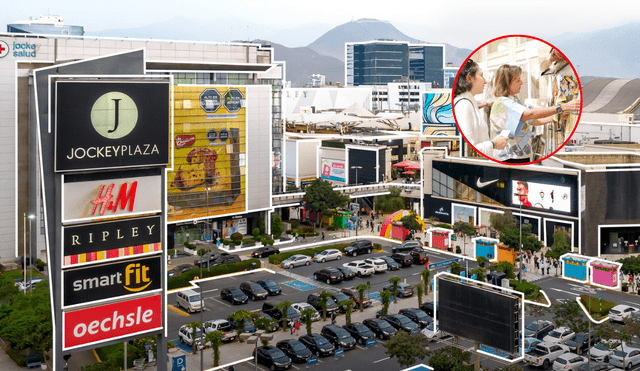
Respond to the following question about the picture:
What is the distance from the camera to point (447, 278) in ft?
97.3

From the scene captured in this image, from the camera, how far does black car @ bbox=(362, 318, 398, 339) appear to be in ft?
121

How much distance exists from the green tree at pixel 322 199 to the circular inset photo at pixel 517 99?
1984 centimetres

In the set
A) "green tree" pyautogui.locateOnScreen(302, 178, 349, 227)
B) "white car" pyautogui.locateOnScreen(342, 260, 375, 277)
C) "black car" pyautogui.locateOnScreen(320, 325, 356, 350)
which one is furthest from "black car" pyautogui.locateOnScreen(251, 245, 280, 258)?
"black car" pyautogui.locateOnScreen(320, 325, 356, 350)

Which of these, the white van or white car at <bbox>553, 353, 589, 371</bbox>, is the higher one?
the white van

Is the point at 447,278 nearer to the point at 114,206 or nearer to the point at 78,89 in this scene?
the point at 114,206

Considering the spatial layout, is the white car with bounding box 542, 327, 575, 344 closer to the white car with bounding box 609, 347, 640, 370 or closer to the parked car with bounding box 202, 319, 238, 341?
the white car with bounding box 609, 347, 640, 370

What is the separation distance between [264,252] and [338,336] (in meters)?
21.0

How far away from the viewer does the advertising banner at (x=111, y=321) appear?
24.6 meters

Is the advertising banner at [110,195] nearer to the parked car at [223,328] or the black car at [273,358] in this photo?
the black car at [273,358]

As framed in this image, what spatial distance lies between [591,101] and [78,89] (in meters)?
101

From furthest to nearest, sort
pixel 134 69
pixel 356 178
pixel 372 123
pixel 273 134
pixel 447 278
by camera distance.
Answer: pixel 372 123 → pixel 356 178 → pixel 273 134 → pixel 447 278 → pixel 134 69

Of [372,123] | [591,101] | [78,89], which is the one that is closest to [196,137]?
[78,89]

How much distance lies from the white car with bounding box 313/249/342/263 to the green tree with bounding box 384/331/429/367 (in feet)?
74.9

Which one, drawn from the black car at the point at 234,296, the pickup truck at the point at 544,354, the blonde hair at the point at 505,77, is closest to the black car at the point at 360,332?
the pickup truck at the point at 544,354
